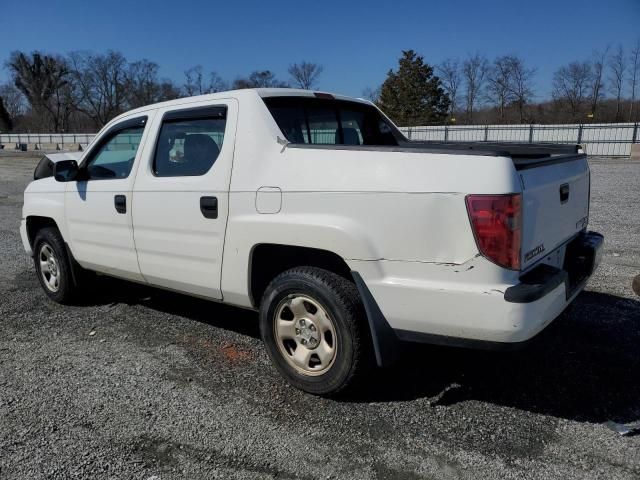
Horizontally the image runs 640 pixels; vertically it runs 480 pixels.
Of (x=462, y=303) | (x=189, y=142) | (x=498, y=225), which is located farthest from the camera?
(x=189, y=142)

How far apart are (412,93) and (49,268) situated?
55783mm

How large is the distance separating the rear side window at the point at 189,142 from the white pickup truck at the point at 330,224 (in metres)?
0.01

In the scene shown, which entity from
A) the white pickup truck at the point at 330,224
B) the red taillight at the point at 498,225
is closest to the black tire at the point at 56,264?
the white pickup truck at the point at 330,224

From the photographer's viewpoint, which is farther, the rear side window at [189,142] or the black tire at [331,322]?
the rear side window at [189,142]

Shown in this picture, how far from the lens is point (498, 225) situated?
2.69 m

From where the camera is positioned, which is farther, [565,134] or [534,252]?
[565,134]

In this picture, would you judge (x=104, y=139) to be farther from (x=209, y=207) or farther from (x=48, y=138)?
(x=48, y=138)

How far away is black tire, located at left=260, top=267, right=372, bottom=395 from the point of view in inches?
124

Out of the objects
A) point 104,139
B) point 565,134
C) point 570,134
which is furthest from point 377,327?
point 565,134

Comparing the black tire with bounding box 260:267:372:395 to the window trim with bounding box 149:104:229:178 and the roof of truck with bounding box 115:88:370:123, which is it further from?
the roof of truck with bounding box 115:88:370:123

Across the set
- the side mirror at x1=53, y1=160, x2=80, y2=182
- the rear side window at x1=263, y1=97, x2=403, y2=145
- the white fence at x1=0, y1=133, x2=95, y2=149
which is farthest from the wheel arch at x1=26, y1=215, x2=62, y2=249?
the white fence at x1=0, y1=133, x2=95, y2=149

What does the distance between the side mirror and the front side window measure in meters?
0.12

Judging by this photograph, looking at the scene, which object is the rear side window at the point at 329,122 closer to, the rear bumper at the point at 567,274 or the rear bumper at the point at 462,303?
the rear bumper at the point at 462,303

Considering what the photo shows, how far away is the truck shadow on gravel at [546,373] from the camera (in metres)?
3.36
